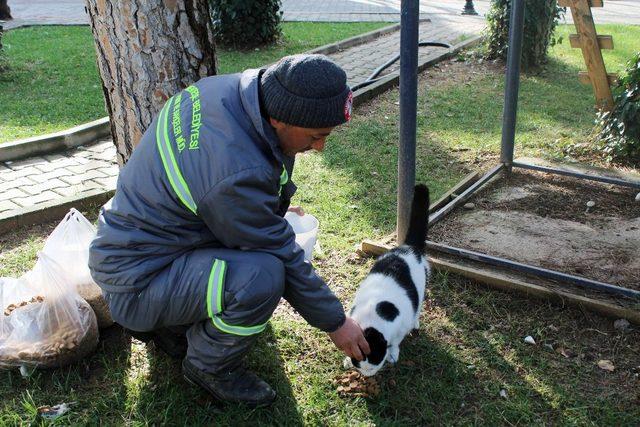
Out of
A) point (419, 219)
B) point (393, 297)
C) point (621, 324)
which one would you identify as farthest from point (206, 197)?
point (621, 324)

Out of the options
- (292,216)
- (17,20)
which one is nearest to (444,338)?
(292,216)

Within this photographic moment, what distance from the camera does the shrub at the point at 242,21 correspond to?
9.73 m

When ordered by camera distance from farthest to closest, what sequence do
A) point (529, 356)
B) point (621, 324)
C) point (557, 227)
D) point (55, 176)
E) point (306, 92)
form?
point (55, 176) < point (557, 227) < point (621, 324) < point (529, 356) < point (306, 92)

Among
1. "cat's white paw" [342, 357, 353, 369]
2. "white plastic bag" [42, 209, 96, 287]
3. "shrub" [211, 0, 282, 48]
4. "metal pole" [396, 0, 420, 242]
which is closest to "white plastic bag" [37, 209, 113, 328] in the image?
"white plastic bag" [42, 209, 96, 287]

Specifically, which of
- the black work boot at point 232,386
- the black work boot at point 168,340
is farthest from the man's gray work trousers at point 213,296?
the black work boot at point 168,340

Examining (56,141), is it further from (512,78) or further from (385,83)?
(512,78)

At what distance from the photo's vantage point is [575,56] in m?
9.41

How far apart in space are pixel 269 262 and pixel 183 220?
358 millimetres

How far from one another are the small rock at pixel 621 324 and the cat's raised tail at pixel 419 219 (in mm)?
1049

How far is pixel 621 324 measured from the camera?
3125 mm

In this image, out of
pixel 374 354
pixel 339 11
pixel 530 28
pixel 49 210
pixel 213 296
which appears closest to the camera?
pixel 213 296

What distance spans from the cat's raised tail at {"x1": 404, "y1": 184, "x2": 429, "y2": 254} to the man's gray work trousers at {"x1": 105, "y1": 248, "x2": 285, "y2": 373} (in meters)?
1.10

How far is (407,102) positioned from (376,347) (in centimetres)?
140

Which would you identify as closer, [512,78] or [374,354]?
[374,354]
